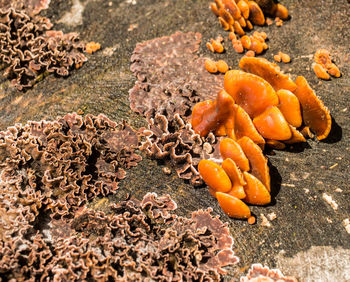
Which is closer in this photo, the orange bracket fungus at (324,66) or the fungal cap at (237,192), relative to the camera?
the fungal cap at (237,192)

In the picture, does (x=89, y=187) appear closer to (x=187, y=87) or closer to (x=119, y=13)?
(x=187, y=87)

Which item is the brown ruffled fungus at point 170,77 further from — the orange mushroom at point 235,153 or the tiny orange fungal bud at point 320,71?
the tiny orange fungal bud at point 320,71

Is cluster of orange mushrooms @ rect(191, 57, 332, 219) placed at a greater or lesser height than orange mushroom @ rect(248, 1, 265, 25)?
lesser

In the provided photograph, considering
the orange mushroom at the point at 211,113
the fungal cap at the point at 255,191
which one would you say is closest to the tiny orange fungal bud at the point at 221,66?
the orange mushroom at the point at 211,113

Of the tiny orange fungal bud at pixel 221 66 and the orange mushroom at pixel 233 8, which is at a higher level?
the orange mushroom at pixel 233 8

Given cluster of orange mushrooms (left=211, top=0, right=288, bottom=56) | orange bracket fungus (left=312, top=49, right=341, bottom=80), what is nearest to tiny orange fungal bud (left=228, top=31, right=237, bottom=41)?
cluster of orange mushrooms (left=211, top=0, right=288, bottom=56)

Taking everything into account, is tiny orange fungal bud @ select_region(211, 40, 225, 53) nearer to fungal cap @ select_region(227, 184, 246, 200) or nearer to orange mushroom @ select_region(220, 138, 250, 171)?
orange mushroom @ select_region(220, 138, 250, 171)

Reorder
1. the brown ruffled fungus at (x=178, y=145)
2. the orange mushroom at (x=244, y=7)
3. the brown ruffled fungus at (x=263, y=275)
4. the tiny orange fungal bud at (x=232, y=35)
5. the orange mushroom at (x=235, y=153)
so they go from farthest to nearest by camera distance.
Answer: the tiny orange fungal bud at (x=232, y=35)
the orange mushroom at (x=244, y=7)
the brown ruffled fungus at (x=178, y=145)
the orange mushroom at (x=235, y=153)
the brown ruffled fungus at (x=263, y=275)
